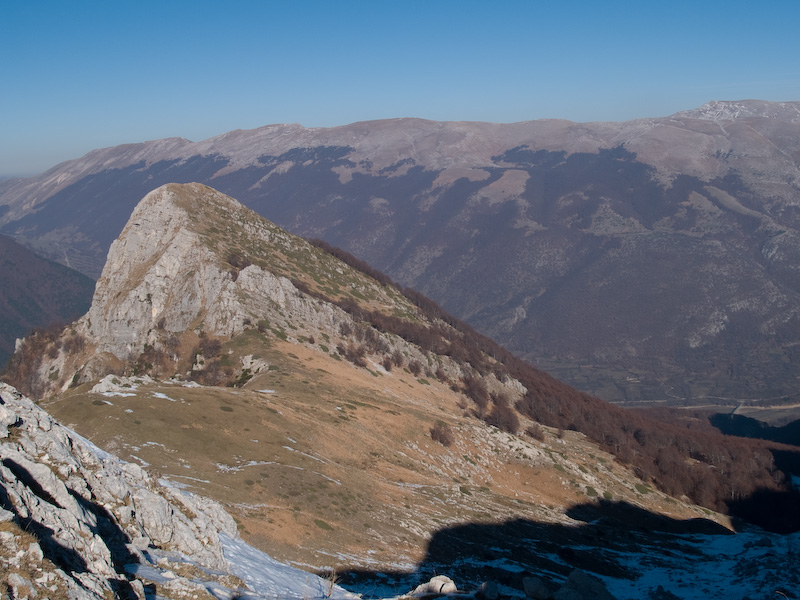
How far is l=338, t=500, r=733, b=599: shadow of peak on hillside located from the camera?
106 feet

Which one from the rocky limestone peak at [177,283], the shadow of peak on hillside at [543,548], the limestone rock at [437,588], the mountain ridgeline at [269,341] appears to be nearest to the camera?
the limestone rock at [437,588]

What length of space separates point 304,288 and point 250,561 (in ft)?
282

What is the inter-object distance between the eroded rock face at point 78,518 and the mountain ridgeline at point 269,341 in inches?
1726

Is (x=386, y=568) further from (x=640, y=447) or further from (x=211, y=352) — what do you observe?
(x=640, y=447)

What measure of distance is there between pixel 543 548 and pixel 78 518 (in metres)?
38.4

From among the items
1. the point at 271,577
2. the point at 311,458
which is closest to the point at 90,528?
the point at 271,577

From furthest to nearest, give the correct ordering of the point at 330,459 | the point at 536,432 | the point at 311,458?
the point at 536,432 < the point at 330,459 < the point at 311,458

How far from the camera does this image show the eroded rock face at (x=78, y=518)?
43.6 feet

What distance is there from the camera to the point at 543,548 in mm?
46906

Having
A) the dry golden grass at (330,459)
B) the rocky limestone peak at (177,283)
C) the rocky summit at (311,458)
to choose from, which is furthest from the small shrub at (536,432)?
the rocky limestone peak at (177,283)

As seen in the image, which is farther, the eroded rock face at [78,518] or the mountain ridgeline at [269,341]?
the mountain ridgeline at [269,341]

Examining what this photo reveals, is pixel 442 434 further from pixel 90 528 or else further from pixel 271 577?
pixel 90 528

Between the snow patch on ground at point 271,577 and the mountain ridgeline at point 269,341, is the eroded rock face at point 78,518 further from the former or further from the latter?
the mountain ridgeline at point 269,341

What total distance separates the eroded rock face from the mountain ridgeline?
4385 cm
